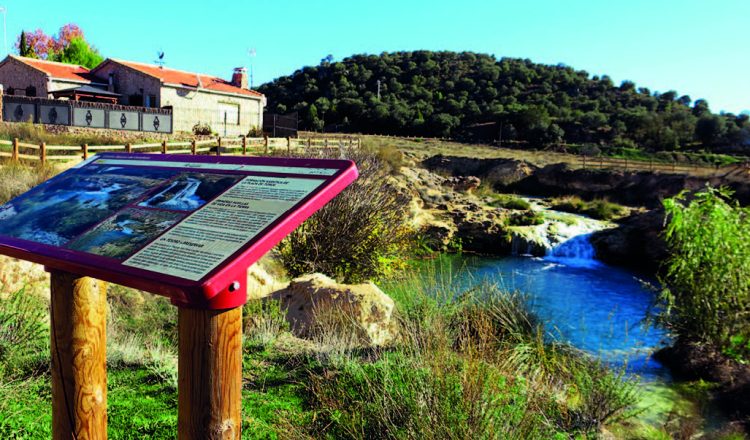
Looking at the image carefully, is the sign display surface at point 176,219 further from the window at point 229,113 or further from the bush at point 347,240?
the window at point 229,113

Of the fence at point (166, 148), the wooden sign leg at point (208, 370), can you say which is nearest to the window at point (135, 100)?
the fence at point (166, 148)

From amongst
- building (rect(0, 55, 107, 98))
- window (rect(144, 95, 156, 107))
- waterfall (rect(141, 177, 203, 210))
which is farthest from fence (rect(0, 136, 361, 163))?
waterfall (rect(141, 177, 203, 210))

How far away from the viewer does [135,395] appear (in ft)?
16.7

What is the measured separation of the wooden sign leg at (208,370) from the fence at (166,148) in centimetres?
1475

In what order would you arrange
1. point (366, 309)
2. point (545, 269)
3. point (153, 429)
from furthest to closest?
point (545, 269), point (366, 309), point (153, 429)

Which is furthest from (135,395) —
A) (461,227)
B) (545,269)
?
(461,227)

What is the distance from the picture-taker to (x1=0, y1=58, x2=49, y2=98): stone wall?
1253 inches

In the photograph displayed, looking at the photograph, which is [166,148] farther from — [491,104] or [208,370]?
[491,104]

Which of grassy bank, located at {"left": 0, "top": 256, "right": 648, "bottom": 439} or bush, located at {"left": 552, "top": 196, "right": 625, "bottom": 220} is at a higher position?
grassy bank, located at {"left": 0, "top": 256, "right": 648, "bottom": 439}

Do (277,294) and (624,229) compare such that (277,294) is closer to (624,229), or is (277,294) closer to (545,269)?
(545,269)

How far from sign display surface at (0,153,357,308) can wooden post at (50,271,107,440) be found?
0.86ft

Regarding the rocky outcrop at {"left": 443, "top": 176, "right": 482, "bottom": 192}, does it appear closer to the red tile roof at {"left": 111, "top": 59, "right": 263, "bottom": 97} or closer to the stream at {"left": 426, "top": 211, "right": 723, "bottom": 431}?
the stream at {"left": 426, "top": 211, "right": 723, "bottom": 431}

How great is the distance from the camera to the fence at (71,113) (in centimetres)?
2792

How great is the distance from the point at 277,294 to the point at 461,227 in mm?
16907
